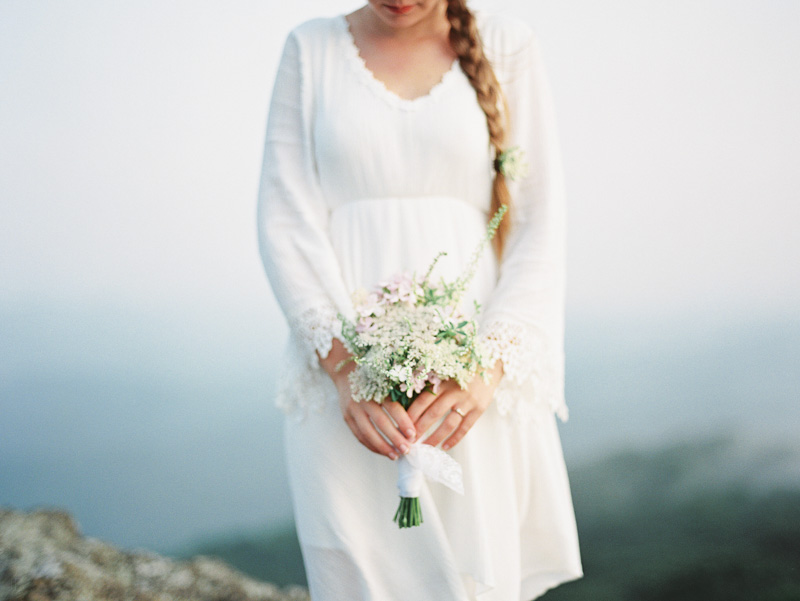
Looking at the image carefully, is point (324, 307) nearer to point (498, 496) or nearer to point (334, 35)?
point (498, 496)

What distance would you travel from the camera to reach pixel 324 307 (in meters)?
1.44

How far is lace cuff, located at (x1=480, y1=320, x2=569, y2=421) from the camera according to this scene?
138 centimetres

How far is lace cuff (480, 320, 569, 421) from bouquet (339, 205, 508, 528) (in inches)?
2.9

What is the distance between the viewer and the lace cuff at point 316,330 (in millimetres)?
1403

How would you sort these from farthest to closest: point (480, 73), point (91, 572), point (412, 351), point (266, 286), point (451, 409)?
point (266, 286) → point (91, 572) → point (480, 73) → point (451, 409) → point (412, 351)

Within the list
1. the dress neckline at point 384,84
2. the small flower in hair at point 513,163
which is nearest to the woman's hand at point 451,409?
the small flower in hair at point 513,163

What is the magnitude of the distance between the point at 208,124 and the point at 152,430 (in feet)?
4.58

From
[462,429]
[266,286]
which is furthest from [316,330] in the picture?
[266,286]

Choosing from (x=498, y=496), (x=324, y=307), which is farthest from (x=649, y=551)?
(x=324, y=307)

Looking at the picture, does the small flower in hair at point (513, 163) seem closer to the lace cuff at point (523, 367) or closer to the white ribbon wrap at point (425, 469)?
the lace cuff at point (523, 367)

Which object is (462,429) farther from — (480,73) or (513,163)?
(480,73)

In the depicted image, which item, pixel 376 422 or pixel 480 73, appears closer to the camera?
pixel 376 422

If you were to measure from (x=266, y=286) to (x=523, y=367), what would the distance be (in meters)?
2.04

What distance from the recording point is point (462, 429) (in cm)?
133
